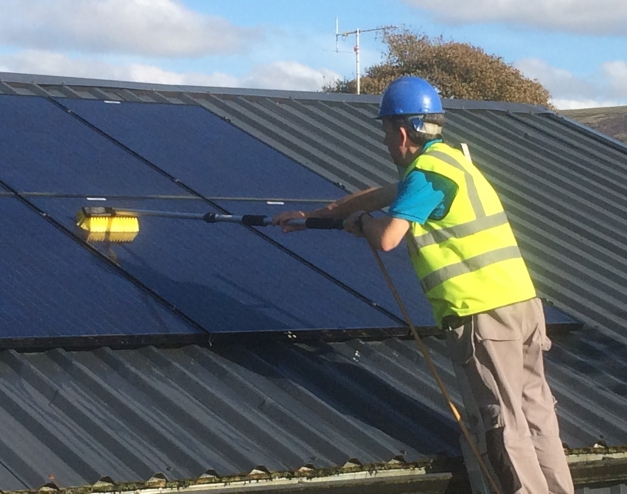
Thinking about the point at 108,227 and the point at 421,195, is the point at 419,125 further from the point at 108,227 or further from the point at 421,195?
the point at 108,227

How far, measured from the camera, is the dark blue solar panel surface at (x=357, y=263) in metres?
7.78

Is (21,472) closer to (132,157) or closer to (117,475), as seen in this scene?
(117,475)

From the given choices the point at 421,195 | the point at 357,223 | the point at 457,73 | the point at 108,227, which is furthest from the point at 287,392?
the point at 457,73

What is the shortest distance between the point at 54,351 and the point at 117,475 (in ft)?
4.51

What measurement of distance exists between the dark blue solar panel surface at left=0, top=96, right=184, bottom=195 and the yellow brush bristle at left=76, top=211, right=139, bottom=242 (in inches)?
19.4

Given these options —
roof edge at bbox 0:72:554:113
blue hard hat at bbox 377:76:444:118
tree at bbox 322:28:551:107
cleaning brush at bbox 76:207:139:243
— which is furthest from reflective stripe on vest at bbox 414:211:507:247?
tree at bbox 322:28:551:107

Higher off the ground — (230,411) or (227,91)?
(227,91)

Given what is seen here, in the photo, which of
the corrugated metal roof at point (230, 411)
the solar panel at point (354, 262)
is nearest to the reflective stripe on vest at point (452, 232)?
the corrugated metal roof at point (230, 411)

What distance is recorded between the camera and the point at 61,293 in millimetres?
6645

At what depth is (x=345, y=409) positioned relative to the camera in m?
6.60

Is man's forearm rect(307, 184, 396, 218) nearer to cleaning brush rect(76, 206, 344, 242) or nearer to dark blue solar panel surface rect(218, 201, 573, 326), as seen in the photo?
cleaning brush rect(76, 206, 344, 242)

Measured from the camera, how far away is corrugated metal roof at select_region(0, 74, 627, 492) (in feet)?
18.3

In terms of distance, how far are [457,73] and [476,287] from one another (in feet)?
115

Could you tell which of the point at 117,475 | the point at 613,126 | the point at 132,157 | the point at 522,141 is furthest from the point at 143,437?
the point at 613,126
